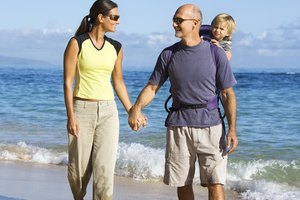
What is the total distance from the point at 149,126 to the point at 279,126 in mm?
3200

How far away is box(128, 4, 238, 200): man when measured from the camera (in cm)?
508

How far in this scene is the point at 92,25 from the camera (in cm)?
554

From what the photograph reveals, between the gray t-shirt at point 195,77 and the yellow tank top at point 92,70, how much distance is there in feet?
1.54

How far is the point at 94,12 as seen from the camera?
217 inches

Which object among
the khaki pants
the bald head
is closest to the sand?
the khaki pants

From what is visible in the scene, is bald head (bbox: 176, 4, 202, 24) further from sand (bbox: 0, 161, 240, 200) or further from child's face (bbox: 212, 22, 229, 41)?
sand (bbox: 0, 161, 240, 200)

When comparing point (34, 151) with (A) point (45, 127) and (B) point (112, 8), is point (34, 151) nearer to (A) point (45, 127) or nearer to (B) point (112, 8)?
(A) point (45, 127)

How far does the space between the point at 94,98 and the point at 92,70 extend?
22 cm

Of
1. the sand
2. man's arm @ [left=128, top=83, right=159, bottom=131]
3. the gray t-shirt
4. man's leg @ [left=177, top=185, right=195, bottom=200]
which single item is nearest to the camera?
the gray t-shirt

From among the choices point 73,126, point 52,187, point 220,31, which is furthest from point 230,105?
point 52,187

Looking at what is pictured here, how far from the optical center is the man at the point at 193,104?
5082 mm

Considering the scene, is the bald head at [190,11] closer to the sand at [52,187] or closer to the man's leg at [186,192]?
the man's leg at [186,192]

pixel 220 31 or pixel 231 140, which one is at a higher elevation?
pixel 220 31

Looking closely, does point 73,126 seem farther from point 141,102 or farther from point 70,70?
point 141,102
